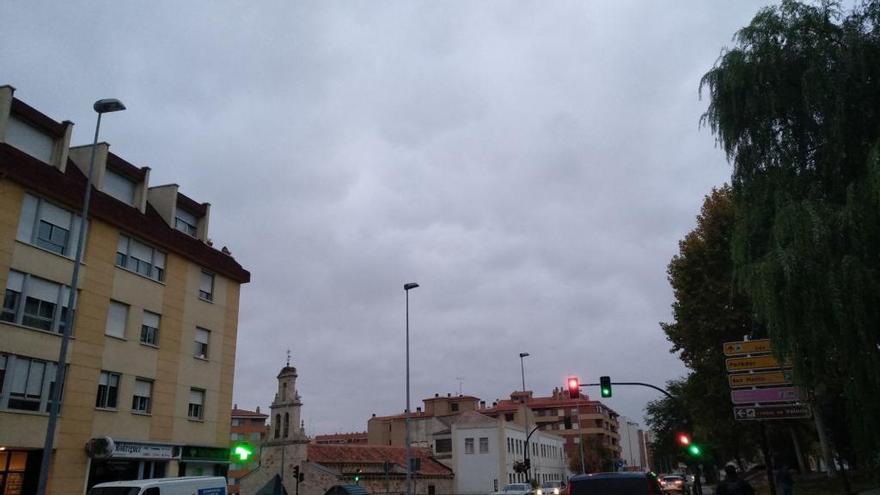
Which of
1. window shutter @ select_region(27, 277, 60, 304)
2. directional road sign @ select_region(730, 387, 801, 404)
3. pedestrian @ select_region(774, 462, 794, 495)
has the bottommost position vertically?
pedestrian @ select_region(774, 462, 794, 495)

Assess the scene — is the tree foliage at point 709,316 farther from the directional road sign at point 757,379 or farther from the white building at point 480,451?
the white building at point 480,451

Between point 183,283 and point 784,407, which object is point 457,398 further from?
point 784,407

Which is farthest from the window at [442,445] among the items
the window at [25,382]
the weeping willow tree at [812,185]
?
the weeping willow tree at [812,185]

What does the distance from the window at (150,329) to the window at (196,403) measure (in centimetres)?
295

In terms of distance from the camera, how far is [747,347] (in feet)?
53.2

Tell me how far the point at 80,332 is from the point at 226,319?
27.3 ft

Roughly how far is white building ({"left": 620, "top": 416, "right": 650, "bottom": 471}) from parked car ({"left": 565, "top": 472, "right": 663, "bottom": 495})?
406 ft

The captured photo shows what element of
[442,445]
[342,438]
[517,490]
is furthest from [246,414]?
[517,490]

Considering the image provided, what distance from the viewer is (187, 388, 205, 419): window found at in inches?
1047

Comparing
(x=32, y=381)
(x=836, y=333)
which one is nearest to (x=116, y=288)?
(x=32, y=381)

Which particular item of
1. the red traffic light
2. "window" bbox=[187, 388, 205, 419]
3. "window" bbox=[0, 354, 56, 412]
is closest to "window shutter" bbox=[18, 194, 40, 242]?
"window" bbox=[0, 354, 56, 412]

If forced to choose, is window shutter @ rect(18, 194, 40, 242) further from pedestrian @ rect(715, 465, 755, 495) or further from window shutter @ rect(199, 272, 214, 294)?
pedestrian @ rect(715, 465, 755, 495)

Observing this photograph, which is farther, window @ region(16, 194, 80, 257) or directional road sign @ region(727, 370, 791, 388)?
window @ region(16, 194, 80, 257)

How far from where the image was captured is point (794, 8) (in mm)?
15352
